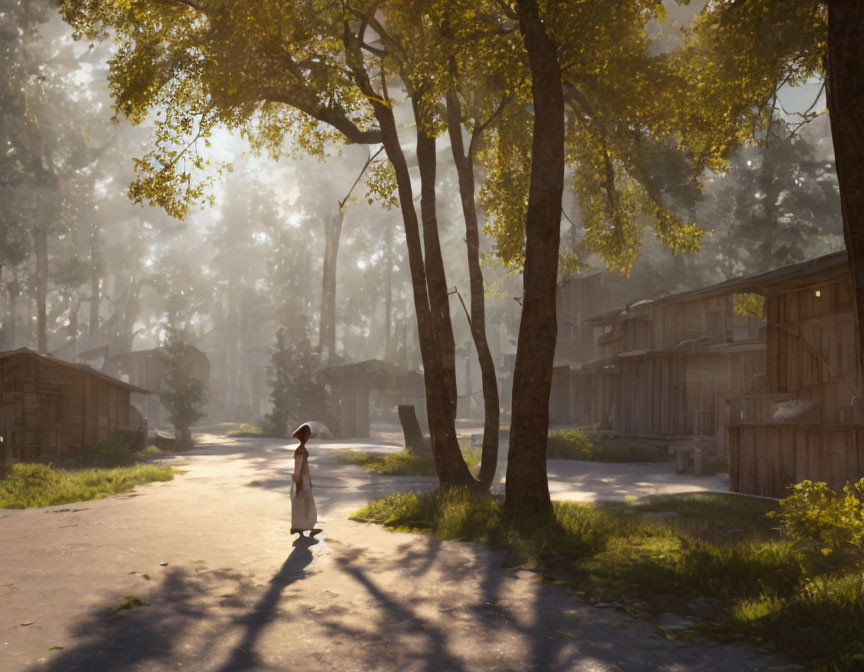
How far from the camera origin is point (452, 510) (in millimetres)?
12375

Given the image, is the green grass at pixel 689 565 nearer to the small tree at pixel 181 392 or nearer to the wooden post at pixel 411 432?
the wooden post at pixel 411 432

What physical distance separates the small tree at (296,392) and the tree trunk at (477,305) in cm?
2961

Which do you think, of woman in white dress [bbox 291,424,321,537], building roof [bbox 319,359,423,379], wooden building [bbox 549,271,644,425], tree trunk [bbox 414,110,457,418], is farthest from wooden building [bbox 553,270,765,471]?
woman in white dress [bbox 291,424,321,537]

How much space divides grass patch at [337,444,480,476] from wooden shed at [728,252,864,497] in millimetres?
7395

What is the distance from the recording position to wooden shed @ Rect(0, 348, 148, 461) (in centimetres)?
2802

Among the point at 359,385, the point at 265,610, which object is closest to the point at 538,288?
the point at 265,610

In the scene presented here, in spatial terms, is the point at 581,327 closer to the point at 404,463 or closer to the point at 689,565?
the point at 404,463

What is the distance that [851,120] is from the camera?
691 cm

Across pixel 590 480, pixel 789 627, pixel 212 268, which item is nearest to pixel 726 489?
pixel 590 480

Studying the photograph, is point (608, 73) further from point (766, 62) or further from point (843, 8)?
point (843, 8)

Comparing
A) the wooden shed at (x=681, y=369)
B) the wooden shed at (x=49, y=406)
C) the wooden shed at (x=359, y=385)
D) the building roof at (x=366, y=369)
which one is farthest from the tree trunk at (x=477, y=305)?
the wooden shed at (x=359, y=385)

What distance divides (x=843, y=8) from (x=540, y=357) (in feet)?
20.5

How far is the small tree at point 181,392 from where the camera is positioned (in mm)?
41500

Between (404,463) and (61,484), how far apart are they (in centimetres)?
909
